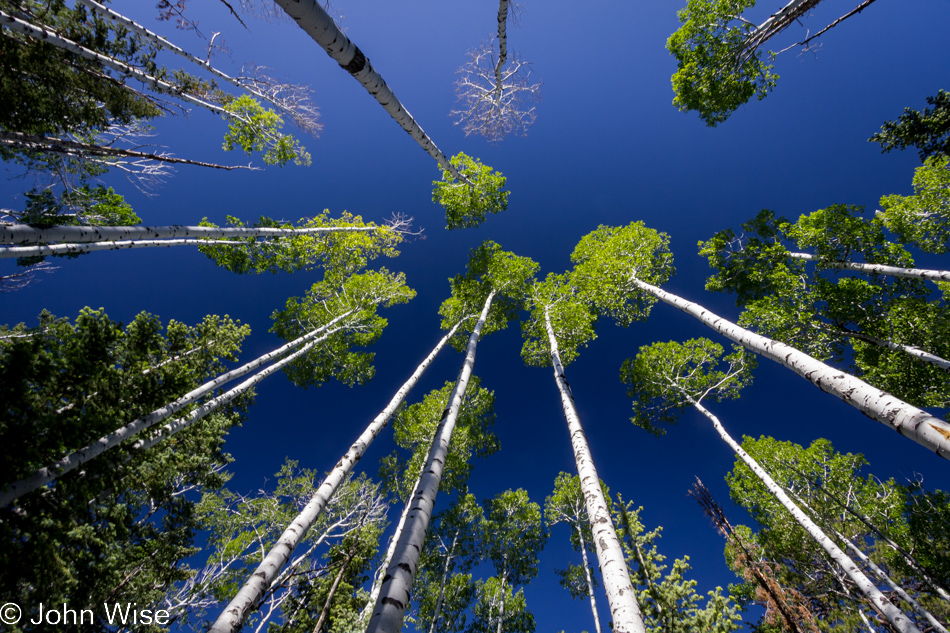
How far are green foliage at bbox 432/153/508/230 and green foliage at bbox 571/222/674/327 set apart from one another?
4.44 meters

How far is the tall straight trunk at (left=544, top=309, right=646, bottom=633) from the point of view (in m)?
2.76

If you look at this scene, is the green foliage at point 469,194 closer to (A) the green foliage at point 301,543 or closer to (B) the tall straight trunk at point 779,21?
(B) the tall straight trunk at point 779,21

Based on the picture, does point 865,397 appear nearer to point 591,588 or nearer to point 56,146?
point 591,588

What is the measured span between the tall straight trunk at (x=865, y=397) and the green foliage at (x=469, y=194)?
8801mm

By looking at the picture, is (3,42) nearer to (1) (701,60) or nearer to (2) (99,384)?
(2) (99,384)

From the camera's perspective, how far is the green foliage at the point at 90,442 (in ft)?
13.7

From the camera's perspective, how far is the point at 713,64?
7898mm

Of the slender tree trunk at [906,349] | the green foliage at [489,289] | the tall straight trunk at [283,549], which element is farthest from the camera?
the green foliage at [489,289]

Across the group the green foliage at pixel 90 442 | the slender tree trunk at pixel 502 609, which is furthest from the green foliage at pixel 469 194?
the slender tree trunk at pixel 502 609

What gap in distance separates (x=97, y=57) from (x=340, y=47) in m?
8.38

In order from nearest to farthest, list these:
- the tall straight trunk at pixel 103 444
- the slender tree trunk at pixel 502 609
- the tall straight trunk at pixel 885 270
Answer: the tall straight trunk at pixel 103 444, the tall straight trunk at pixel 885 270, the slender tree trunk at pixel 502 609

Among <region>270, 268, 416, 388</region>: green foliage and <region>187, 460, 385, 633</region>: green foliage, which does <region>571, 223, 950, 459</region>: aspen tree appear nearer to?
<region>270, 268, 416, 388</region>: green foliage

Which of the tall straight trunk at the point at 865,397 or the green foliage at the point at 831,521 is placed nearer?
the tall straight trunk at the point at 865,397

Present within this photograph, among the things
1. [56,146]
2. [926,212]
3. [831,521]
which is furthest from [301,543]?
[926,212]
